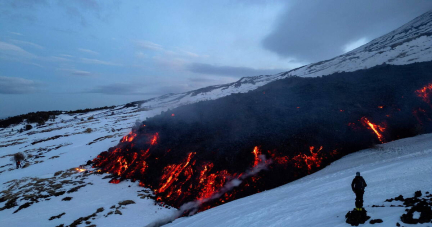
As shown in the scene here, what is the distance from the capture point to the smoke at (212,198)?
14445 millimetres

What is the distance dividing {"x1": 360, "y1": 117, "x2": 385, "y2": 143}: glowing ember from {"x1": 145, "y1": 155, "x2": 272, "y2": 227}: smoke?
10767 millimetres

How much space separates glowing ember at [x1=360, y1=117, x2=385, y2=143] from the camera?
18031mm

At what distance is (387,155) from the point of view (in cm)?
1456

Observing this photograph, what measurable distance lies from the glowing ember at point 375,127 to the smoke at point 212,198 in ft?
35.3

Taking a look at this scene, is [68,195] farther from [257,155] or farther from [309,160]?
[309,160]

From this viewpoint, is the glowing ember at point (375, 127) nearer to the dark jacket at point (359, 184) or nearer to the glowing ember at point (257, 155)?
the glowing ember at point (257, 155)

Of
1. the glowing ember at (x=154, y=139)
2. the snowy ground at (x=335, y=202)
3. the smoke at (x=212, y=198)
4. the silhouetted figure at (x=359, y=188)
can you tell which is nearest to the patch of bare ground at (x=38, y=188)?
the glowing ember at (x=154, y=139)

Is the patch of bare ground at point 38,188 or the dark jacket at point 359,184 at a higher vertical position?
the dark jacket at point 359,184

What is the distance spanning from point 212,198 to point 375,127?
679 inches

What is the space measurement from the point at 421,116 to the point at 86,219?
3146 cm

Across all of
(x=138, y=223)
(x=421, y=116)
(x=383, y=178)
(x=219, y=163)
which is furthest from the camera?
(x=421, y=116)

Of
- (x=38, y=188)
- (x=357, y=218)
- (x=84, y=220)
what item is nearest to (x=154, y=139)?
(x=84, y=220)

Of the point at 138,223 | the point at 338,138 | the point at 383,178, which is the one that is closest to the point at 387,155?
the point at 338,138

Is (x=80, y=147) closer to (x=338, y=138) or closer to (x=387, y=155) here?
(x=338, y=138)
